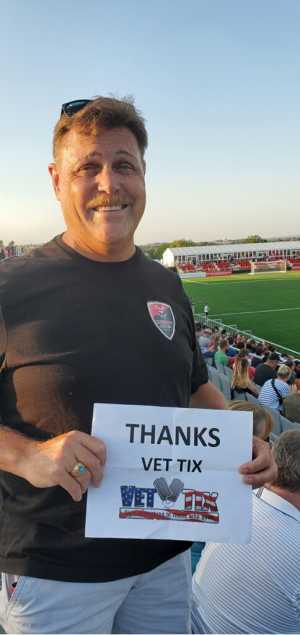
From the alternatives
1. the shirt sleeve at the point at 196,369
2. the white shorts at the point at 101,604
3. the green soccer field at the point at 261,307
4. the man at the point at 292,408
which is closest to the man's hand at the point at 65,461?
the white shorts at the point at 101,604

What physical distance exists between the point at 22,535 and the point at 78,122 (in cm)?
147

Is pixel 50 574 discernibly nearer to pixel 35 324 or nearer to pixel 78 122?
pixel 35 324

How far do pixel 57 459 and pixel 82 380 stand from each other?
27 centimetres

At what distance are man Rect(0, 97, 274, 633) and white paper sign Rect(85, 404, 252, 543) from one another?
0.07m

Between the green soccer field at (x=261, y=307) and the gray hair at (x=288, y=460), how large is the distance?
13.6 meters

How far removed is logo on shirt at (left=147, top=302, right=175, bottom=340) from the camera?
1754 mm

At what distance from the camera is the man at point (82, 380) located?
1.45 m

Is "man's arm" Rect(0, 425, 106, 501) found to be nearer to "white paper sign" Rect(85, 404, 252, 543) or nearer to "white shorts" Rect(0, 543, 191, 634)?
"white paper sign" Rect(85, 404, 252, 543)

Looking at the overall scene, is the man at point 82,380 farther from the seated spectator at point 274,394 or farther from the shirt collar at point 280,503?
the seated spectator at point 274,394

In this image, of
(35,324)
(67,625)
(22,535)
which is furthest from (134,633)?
(35,324)

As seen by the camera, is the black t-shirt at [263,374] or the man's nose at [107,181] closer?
the man's nose at [107,181]

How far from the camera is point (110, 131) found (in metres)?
1.72

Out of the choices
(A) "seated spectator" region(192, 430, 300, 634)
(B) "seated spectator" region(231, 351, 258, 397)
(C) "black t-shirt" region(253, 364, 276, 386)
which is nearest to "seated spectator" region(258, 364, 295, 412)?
(B) "seated spectator" region(231, 351, 258, 397)

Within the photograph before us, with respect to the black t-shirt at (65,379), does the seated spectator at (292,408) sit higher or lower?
lower
